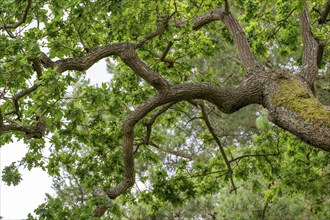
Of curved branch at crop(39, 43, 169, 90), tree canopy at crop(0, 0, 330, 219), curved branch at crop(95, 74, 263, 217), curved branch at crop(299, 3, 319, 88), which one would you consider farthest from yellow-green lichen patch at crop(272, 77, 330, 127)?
curved branch at crop(39, 43, 169, 90)

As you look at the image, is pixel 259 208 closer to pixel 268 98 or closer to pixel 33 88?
pixel 268 98

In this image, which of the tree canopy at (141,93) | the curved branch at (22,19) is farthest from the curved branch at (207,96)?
the curved branch at (22,19)

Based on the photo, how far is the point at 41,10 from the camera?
609 cm

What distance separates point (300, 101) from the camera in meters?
5.38

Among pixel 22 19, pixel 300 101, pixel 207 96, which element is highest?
pixel 22 19

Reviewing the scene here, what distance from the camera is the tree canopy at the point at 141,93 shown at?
5.39 metres

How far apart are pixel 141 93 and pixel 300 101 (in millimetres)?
2921

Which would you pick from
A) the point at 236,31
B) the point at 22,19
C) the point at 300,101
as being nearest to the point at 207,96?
the point at 300,101

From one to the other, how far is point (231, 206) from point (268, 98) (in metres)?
4.90

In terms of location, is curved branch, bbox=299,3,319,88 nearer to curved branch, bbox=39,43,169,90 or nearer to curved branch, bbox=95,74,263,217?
curved branch, bbox=95,74,263,217

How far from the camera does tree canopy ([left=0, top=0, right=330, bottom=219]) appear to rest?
5.39 m

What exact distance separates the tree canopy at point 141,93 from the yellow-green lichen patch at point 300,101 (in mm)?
12

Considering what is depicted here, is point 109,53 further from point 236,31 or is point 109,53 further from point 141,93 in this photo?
point 236,31

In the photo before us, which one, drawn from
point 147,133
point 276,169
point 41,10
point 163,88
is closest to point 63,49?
point 41,10
